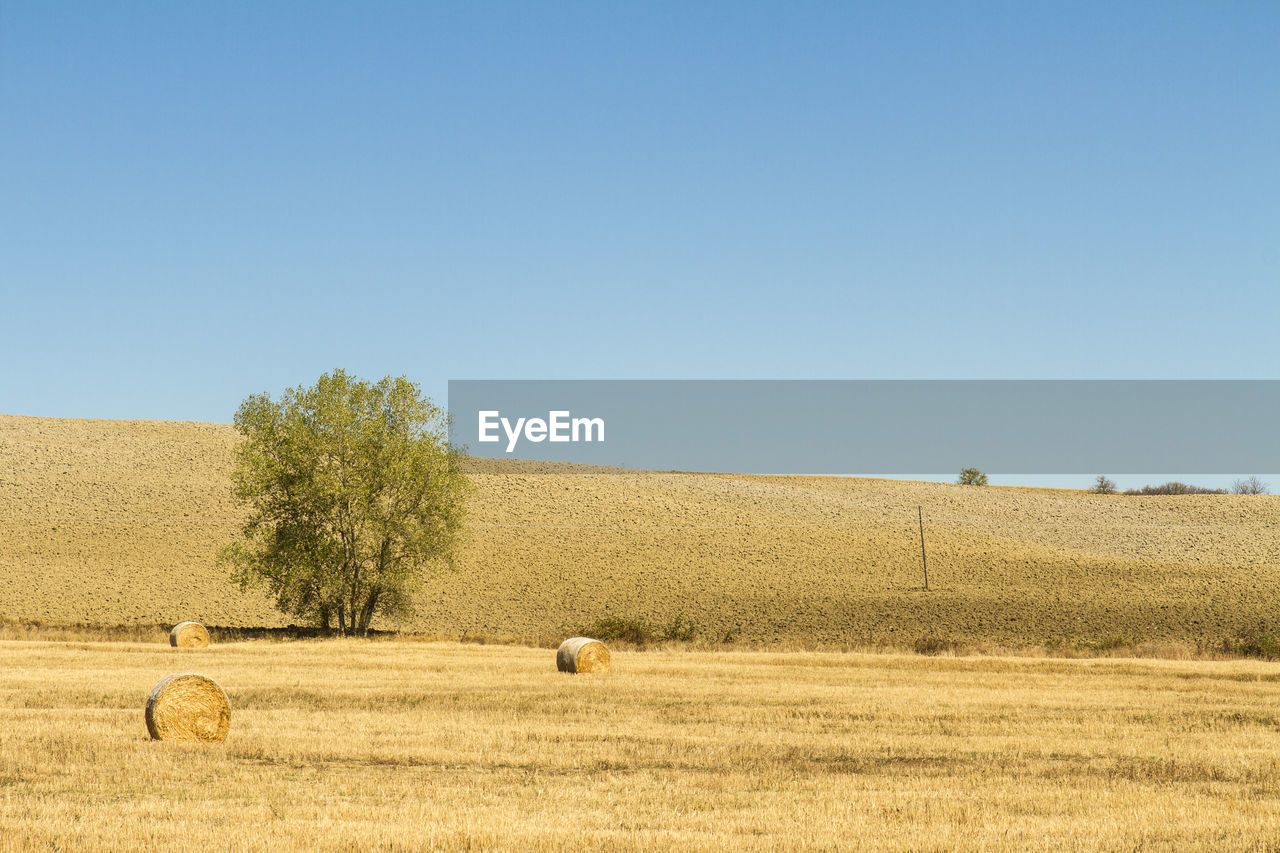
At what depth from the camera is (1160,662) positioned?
102 feet

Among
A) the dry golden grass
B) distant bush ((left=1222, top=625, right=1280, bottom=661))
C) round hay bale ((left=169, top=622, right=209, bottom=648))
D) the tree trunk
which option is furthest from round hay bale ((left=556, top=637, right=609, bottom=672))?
distant bush ((left=1222, top=625, right=1280, bottom=661))

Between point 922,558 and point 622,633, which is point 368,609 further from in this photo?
point 922,558

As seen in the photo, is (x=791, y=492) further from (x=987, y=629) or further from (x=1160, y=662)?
(x=1160, y=662)

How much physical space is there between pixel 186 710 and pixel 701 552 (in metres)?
58.4

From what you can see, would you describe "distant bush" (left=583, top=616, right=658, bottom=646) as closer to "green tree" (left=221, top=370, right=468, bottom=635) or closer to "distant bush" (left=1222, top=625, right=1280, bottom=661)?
"green tree" (left=221, top=370, right=468, bottom=635)

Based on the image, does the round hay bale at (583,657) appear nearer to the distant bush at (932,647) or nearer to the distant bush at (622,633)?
the distant bush at (932,647)

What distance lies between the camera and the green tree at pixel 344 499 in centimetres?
4681

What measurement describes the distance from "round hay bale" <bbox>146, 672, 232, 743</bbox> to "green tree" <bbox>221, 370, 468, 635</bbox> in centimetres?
3021

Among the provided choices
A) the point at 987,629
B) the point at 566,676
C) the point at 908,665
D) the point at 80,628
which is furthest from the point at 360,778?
the point at 987,629

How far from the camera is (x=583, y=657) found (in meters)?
28.1

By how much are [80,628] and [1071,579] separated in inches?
2019

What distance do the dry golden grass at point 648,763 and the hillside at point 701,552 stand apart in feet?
69.7

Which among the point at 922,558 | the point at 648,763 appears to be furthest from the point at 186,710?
the point at 922,558

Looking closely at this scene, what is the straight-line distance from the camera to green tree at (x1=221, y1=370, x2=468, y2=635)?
1843 inches
